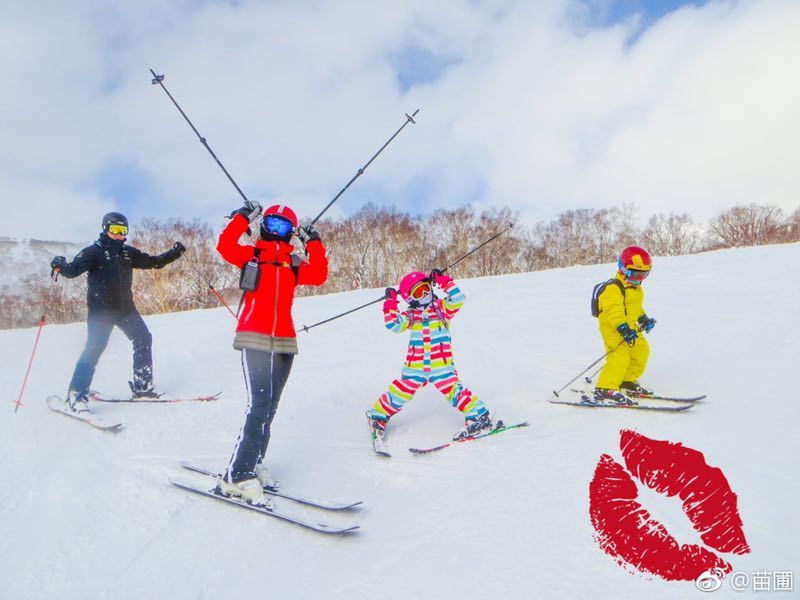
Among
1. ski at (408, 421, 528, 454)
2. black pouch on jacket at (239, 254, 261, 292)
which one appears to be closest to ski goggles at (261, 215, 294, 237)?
black pouch on jacket at (239, 254, 261, 292)

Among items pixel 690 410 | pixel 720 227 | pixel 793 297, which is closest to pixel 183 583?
pixel 690 410

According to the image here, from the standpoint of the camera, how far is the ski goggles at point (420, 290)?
15.5 ft

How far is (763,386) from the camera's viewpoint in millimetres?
5020

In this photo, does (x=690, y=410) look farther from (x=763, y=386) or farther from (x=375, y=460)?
(x=375, y=460)

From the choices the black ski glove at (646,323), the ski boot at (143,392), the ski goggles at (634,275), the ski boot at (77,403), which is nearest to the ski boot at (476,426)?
the black ski glove at (646,323)

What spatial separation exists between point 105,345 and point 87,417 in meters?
0.75

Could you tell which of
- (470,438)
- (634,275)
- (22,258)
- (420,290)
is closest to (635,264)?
(634,275)

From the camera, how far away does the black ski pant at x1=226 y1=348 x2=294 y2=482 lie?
3.53 metres

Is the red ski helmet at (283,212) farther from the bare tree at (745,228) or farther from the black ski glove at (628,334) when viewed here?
the bare tree at (745,228)

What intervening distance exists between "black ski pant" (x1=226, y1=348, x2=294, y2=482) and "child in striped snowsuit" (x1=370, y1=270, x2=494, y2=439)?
130 cm

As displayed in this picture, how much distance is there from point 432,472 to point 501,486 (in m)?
0.61

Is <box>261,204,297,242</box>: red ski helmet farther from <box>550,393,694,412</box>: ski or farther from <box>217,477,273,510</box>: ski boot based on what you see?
<box>550,393,694,412</box>: ski

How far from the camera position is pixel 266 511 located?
3.34m

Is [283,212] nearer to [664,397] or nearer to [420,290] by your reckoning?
[420,290]
